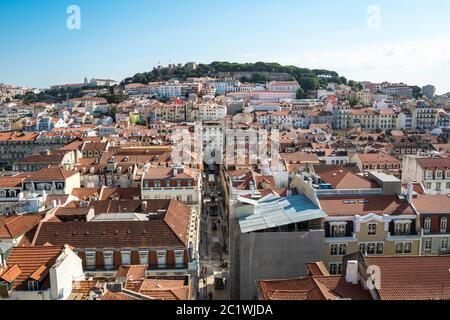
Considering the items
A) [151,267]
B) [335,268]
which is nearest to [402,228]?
[335,268]

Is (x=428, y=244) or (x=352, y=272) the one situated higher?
(x=352, y=272)

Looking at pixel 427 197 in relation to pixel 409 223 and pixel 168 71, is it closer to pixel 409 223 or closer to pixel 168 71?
pixel 409 223

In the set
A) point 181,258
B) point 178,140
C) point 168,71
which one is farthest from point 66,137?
point 168,71

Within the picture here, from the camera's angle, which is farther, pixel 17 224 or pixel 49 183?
pixel 49 183

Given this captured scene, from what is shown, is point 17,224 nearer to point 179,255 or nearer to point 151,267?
point 151,267

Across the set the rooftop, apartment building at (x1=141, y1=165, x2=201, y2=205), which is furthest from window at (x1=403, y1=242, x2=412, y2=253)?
apartment building at (x1=141, y1=165, x2=201, y2=205)

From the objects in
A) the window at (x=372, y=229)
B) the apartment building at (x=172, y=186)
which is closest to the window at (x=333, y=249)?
the window at (x=372, y=229)
